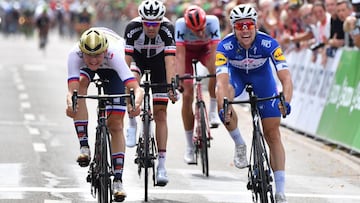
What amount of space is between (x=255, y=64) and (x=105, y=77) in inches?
57.3

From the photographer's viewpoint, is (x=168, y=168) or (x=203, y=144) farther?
(x=168, y=168)

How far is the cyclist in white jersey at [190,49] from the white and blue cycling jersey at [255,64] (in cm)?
301

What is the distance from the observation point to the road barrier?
626 inches

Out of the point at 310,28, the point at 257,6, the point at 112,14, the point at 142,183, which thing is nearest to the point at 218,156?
the point at 142,183

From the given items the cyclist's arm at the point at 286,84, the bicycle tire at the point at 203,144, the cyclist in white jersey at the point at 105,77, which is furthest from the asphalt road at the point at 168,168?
the cyclist's arm at the point at 286,84

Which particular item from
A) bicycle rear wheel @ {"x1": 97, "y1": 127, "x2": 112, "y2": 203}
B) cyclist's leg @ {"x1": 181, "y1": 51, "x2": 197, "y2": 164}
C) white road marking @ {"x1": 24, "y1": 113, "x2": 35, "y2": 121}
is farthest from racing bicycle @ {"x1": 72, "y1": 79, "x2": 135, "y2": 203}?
white road marking @ {"x1": 24, "y1": 113, "x2": 35, "y2": 121}

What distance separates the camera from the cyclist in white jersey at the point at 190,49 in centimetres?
1417

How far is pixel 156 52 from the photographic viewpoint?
1262cm

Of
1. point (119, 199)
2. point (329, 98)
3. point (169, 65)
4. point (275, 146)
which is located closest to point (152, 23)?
point (169, 65)

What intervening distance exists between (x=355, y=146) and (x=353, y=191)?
2891 mm

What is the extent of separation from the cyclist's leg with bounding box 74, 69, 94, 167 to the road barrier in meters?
5.23

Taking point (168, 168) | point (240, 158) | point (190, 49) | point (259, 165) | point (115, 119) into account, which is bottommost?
point (168, 168)

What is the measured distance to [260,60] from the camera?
10875 millimetres

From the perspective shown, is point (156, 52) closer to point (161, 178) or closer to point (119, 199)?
point (161, 178)
